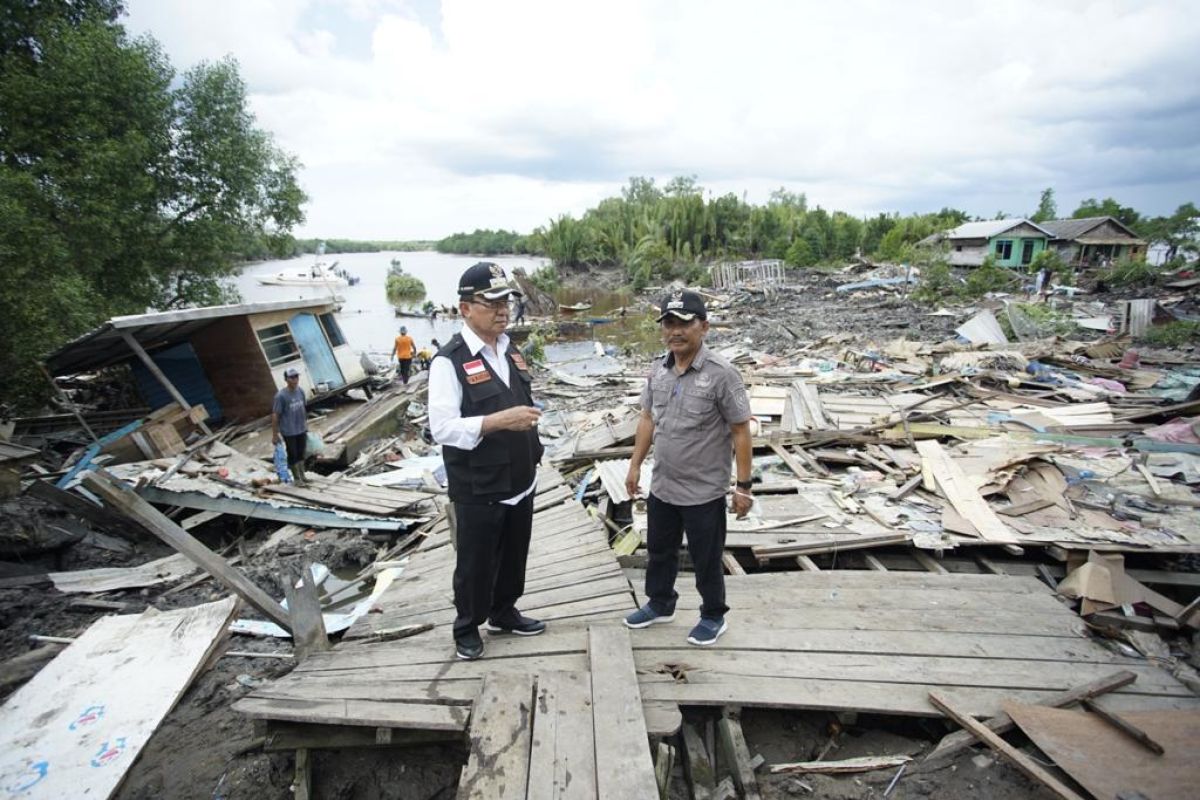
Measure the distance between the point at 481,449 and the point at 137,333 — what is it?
8.96 m

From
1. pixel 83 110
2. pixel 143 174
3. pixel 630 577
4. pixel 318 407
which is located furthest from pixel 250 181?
pixel 630 577

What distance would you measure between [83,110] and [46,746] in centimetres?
1234

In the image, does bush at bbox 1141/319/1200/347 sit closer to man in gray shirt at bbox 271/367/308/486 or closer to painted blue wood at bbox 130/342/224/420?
man in gray shirt at bbox 271/367/308/486

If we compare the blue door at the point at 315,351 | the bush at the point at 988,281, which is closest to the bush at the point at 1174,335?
the bush at the point at 988,281

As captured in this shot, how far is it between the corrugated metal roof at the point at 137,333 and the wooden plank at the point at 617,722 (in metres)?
8.25

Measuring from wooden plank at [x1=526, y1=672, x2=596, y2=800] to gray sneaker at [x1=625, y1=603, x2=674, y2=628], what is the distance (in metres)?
0.64

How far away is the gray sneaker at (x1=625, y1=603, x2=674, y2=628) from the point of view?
3.15m

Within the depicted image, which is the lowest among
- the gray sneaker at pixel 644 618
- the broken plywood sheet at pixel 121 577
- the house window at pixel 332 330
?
the broken plywood sheet at pixel 121 577

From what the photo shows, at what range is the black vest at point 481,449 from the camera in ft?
8.26

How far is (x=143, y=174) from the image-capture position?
1118 centimetres

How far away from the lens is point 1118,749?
2.38 m

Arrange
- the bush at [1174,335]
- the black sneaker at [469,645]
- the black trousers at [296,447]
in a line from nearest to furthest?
the black sneaker at [469,645], the black trousers at [296,447], the bush at [1174,335]

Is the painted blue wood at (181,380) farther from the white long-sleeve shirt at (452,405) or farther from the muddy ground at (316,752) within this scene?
the white long-sleeve shirt at (452,405)

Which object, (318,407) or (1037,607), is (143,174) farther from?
(1037,607)
